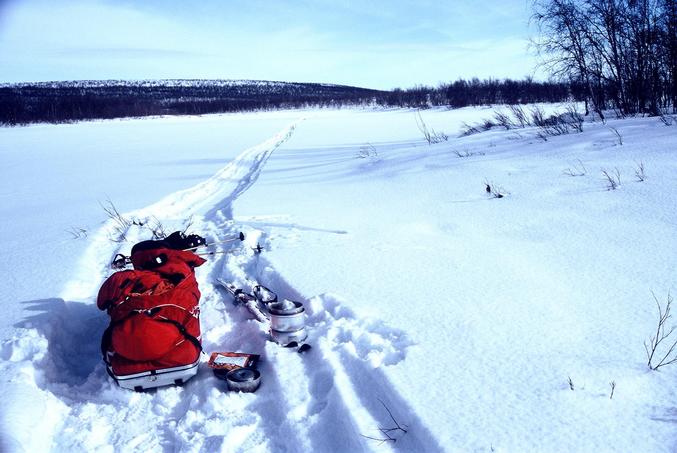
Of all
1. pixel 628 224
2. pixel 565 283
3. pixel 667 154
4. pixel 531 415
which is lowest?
pixel 531 415

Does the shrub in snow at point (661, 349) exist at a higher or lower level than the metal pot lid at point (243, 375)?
higher

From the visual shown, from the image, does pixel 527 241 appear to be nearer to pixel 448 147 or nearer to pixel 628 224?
pixel 628 224

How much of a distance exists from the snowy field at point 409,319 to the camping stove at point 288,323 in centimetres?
11

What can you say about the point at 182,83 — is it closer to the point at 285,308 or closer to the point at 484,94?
the point at 484,94

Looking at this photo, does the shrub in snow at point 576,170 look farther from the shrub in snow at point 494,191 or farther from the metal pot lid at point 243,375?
the metal pot lid at point 243,375

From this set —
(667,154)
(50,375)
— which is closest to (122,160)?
(50,375)

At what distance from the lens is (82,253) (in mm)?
4508

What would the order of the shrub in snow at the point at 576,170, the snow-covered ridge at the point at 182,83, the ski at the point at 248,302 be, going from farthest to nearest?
the snow-covered ridge at the point at 182,83
the shrub in snow at the point at 576,170
the ski at the point at 248,302

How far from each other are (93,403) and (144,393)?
0.26m

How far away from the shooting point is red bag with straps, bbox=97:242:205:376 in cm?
248

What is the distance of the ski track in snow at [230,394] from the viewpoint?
82.7 inches

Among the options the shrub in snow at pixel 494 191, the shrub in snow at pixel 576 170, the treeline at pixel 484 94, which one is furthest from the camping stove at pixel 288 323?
the treeline at pixel 484 94

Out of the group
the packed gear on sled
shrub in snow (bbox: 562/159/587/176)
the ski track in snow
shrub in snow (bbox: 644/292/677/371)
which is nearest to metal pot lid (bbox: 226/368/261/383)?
the ski track in snow

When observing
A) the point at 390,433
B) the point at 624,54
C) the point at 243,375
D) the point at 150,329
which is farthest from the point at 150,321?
the point at 624,54
